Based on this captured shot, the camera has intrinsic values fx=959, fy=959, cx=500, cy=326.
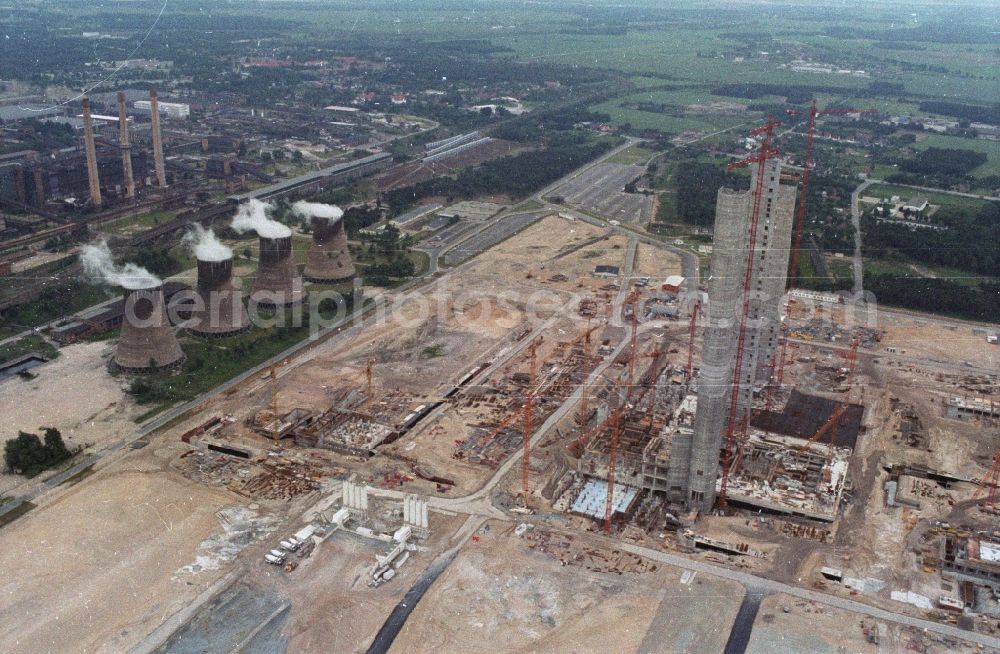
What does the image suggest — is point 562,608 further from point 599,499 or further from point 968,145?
point 968,145

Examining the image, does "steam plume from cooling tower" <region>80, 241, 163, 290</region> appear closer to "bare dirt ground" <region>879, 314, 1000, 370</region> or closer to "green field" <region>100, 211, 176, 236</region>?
"green field" <region>100, 211, 176, 236</region>

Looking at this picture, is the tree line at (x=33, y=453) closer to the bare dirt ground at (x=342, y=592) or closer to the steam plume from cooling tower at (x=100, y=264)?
the bare dirt ground at (x=342, y=592)

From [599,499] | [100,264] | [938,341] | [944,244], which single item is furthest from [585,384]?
[944,244]

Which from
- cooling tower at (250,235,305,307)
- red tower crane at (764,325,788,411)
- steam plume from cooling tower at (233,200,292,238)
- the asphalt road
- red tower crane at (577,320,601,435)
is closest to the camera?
red tower crane at (577,320,601,435)

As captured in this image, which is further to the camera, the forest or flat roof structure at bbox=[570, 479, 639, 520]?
the forest

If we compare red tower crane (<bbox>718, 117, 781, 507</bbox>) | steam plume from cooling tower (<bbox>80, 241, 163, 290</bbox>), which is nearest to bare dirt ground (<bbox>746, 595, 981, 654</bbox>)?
red tower crane (<bbox>718, 117, 781, 507</bbox>)

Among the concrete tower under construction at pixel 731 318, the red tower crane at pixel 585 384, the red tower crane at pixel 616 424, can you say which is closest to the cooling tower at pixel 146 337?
the red tower crane at pixel 585 384
